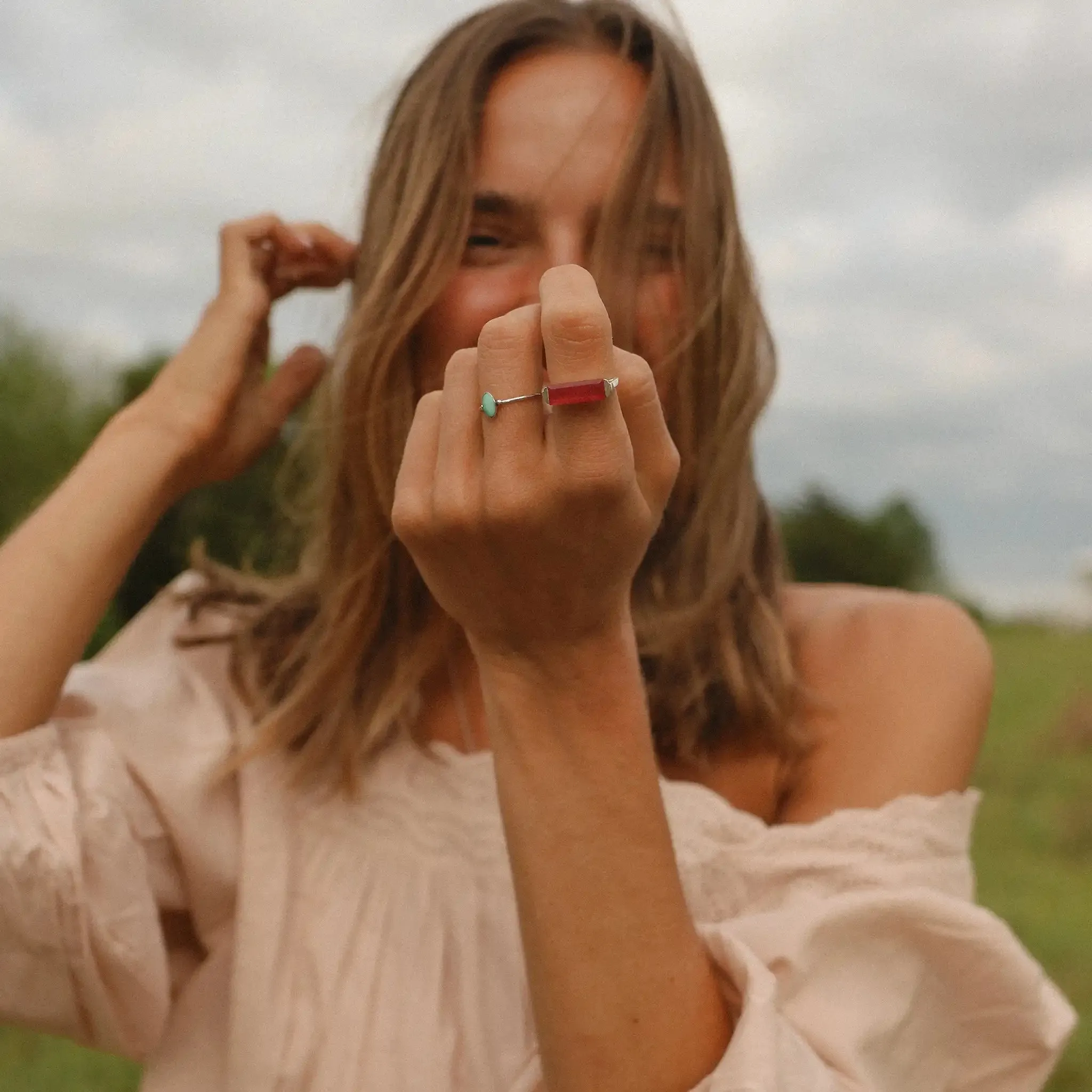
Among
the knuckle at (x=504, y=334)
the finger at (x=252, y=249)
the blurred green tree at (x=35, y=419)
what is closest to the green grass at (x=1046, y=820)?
the finger at (x=252, y=249)

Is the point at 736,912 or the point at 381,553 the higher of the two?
the point at 381,553

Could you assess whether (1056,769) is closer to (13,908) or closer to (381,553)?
(381,553)

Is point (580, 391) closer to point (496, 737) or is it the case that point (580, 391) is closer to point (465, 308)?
point (496, 737)

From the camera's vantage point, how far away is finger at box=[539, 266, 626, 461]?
0.47m

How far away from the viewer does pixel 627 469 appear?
19.6 inches

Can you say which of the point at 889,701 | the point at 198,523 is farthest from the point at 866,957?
the point at 198,523

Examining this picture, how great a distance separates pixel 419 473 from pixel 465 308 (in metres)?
0.48

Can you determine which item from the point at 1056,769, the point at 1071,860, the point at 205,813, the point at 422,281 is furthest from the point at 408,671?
the point at 1056,769

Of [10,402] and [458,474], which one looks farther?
[10,402]

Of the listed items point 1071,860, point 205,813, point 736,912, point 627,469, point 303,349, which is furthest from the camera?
point 1071,860

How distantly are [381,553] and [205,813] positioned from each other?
0.98 feet

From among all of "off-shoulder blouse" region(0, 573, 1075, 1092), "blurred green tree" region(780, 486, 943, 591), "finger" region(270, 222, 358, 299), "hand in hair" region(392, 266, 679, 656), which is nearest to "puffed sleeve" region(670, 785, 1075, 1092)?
"off-shoulder blouse" region(0, 573, 1075, 1092)

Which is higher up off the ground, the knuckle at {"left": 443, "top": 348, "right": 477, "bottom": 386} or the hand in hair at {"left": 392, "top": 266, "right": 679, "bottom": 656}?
the knuckle at {"left": 443, "top": 348, "right": 477, "bottom": 386}

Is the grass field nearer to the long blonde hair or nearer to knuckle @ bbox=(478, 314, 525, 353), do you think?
the long blonde hair
